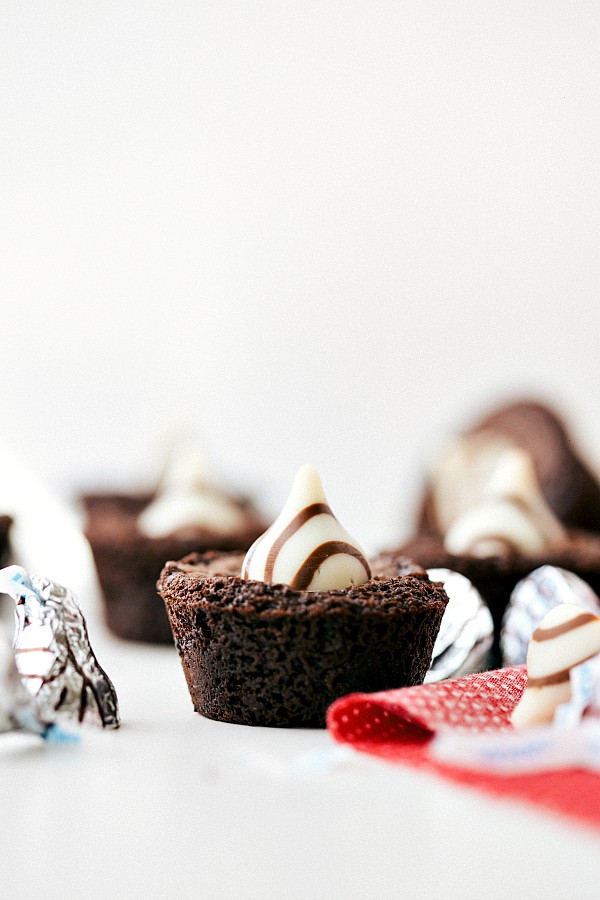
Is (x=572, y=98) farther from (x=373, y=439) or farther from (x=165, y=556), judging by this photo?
(x=165, y=556)

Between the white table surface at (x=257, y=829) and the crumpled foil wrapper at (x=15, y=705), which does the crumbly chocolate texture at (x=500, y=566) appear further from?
the crumpled foil wrapper at (x=15, y=705)

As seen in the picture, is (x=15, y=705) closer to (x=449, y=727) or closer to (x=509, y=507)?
(x=449, y=727)

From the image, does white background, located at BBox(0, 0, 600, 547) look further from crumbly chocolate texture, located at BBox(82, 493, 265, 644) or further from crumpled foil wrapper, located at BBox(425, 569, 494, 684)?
crumpled foil wrapper, located at BBox(425, 569, 494, 684)

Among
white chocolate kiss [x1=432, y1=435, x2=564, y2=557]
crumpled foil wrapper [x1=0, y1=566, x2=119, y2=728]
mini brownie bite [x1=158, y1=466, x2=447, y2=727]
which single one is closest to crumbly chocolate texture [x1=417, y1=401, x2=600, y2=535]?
white chocolate kiss [x1=432, y1=435, x2=564, y2=557]

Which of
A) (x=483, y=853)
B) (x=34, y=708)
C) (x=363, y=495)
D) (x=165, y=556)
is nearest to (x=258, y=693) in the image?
(x=34, y=708)

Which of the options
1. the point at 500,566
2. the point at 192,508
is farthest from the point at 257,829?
the point at 192,508

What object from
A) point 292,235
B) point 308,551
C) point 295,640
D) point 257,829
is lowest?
point 257,829
